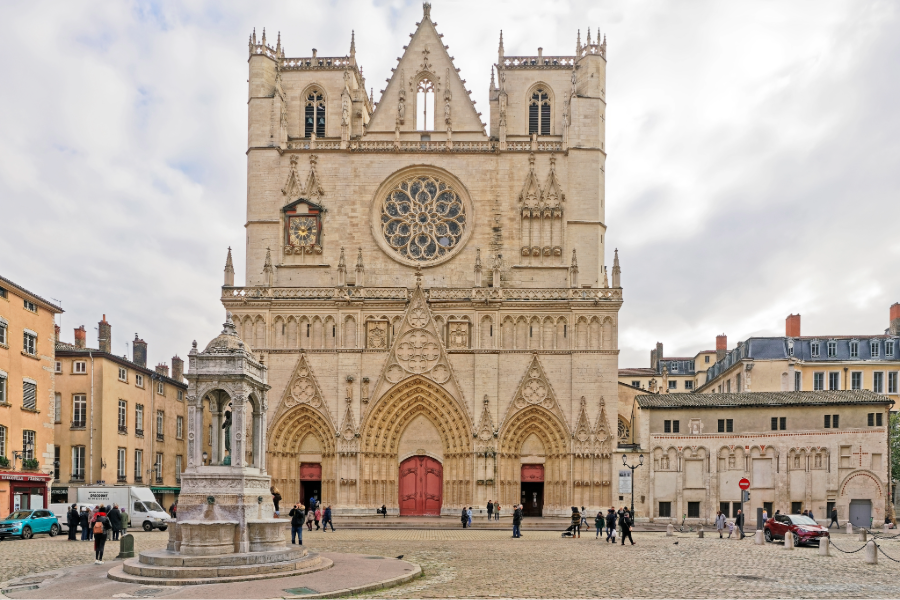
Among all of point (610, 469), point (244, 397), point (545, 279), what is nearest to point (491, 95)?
point (545, 279)

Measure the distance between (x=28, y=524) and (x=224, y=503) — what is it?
16.9 m

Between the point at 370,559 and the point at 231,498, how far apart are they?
408 cm

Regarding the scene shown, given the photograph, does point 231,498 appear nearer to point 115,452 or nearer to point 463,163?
point 115,452

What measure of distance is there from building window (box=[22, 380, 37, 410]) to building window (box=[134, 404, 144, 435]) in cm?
1052

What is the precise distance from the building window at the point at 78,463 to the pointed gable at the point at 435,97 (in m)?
23.8

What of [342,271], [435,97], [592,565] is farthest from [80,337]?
[592,565]

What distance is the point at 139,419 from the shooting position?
186 feet

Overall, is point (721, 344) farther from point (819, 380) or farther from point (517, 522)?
point (517, 522)

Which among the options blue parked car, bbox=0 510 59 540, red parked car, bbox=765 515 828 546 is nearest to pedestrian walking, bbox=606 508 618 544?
red parked car, bbox=765 515 828 546

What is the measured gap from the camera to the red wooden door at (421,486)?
53.7m

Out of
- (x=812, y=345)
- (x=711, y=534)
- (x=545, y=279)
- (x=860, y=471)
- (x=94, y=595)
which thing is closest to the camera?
(x=94, y=595)

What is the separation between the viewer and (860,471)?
50312mm

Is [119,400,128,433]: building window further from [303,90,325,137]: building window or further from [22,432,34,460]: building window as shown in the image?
[303,90,325,137]: building window

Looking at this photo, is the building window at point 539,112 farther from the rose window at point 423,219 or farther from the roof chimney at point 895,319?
the roof chimney at point 895,319
